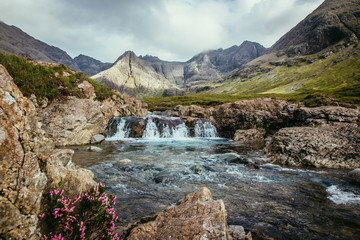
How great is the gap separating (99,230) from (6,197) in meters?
1.87

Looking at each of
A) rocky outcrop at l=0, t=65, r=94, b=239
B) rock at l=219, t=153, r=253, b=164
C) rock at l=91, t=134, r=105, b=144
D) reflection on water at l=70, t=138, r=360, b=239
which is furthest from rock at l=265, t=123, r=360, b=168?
rock at l=91, t=134, r=105, b=144

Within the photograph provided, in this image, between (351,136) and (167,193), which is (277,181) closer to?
(167,193)

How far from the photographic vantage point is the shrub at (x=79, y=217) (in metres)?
3.15

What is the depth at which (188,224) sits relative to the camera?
13.4 feet

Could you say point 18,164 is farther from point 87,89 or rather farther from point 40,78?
point 87,89

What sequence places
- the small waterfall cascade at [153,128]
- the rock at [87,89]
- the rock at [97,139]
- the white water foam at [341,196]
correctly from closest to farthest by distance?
the white water foam at [341,196] → the rock at [97,139] → the rock at [87,89] → the small waterfall cascade at [153,128]

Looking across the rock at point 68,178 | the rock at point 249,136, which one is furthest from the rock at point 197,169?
the rock at point 249,136

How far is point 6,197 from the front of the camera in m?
2.52

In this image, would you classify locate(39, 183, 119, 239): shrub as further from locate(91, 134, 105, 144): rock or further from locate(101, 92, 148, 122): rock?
locate(101, 92, 148, 122): rock

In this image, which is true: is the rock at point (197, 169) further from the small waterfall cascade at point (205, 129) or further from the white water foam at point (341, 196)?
the small waterfall cascade at point (205, 129)

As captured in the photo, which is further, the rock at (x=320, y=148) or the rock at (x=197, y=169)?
the rock at (x=320, y=148)

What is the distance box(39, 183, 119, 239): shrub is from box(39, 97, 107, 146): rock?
2065 cm

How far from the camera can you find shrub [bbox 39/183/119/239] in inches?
124

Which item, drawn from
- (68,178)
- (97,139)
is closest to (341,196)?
(68,178)
